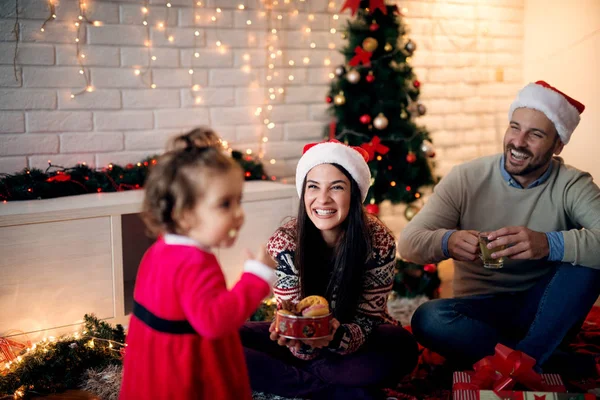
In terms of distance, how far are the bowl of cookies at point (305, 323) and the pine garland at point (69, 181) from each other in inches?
64.5

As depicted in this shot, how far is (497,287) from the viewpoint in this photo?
246 centimetres

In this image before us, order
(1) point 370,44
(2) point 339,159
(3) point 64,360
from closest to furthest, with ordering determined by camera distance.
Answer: (2) point 339,159
(3) point 64,360
(1) point 370,44

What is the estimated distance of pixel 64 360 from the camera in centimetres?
237

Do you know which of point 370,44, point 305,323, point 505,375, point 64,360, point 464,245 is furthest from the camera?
point 370,44

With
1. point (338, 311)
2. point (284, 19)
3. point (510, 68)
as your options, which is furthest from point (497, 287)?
point (510, 68)

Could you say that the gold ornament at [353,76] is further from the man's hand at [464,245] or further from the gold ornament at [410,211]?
the man's hand at [464,245]

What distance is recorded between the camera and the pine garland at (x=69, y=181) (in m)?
2.85

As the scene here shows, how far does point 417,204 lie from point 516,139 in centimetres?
179

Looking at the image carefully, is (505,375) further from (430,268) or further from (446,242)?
(430,268)

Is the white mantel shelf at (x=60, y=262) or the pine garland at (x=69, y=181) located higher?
the pine garland at (x=69, y=181)

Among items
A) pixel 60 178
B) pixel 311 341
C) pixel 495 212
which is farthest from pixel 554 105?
pixel 60 178

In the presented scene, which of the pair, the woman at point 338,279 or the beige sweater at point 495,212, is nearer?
the woman at point 338,279

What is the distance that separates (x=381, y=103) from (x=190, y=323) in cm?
257

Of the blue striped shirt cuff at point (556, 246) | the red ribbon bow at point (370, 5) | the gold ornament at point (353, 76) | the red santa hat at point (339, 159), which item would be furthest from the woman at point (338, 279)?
the red ribbon bow at point (370, 5)
